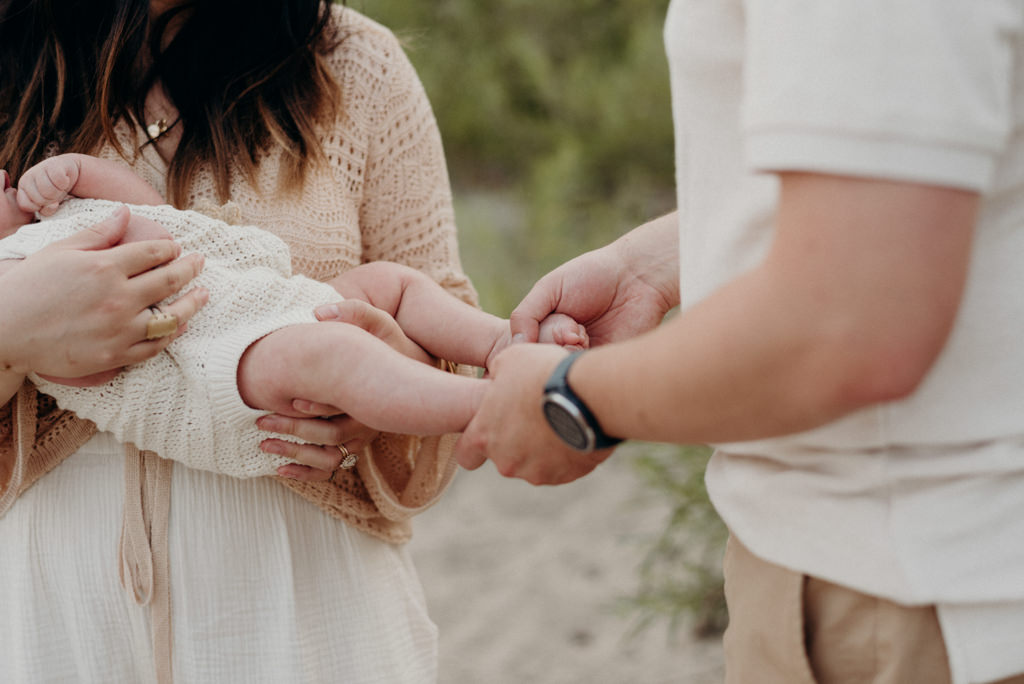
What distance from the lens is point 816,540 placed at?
3.32 feet

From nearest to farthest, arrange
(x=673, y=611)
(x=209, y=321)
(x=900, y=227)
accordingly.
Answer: (x=900, y=227) → (x=209, y=321) → (x=673, y=611)

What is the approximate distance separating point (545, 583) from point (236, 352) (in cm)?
240

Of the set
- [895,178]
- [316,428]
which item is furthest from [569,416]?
[316,428]

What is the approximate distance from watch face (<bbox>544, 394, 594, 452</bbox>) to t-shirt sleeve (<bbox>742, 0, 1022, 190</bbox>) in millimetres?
364

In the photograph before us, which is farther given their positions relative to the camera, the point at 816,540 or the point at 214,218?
the point at 214,218

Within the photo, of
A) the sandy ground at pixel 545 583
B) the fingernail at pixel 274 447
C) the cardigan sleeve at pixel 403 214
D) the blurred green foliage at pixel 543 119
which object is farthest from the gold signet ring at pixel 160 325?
the blurred green foliage at pixel 543 119

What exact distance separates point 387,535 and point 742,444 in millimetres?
851

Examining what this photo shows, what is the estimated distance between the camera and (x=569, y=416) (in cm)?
106

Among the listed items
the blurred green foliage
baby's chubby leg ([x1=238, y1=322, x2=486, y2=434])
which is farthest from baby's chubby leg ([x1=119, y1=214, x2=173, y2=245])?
the blurred green foliage

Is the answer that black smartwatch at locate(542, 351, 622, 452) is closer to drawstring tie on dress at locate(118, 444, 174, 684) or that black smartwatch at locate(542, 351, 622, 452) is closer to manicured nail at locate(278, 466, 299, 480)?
manicured nail at locate(278, 466, 299, 480)

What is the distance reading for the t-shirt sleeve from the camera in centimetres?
78

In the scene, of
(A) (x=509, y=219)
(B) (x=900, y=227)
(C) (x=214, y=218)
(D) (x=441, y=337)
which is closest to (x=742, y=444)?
(B) (x=900, y=227)

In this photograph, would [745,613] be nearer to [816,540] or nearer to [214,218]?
[816,540]

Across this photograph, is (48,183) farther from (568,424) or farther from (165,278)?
(568,424)
